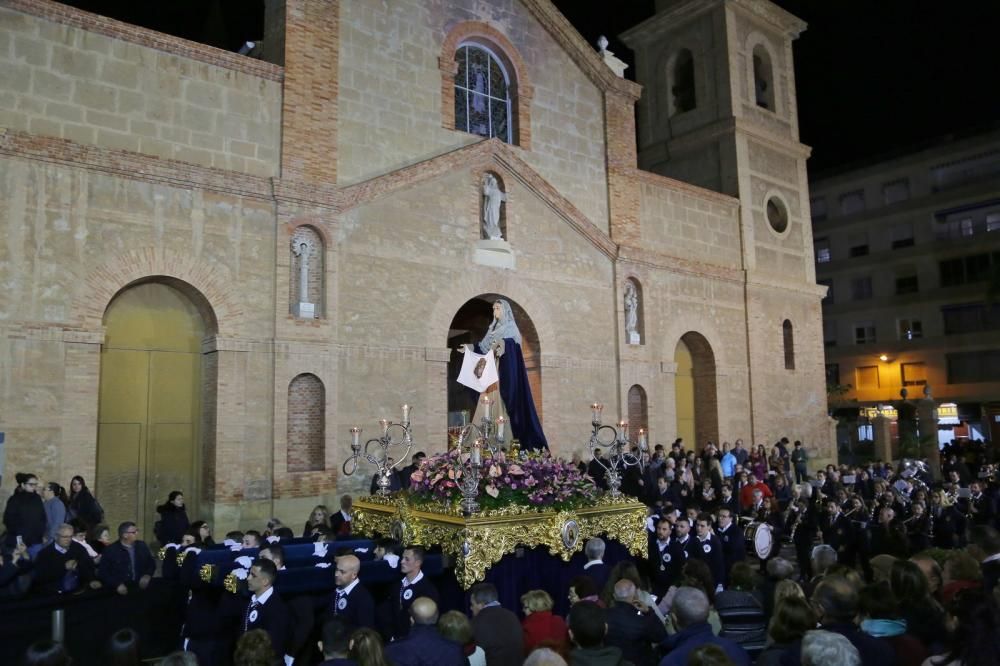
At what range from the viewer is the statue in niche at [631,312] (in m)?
23.0

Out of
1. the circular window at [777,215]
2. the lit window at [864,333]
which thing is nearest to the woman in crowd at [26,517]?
the circular window at [777,215]

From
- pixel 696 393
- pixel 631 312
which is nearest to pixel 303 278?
pixel 631 312

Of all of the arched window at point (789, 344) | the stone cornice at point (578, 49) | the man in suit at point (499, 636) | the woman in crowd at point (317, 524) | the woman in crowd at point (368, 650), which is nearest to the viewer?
the woman in crowd at point (368, 650)

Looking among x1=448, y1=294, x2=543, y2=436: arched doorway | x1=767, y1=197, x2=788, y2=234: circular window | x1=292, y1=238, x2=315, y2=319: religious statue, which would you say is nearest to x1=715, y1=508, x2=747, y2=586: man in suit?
x1=448, y1=294, x2=543, y2=436: arched doorway

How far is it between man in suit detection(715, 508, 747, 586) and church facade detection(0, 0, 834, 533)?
26.1 feet

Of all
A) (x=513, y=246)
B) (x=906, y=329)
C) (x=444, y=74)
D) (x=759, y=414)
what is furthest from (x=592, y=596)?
(x=906, y=329)

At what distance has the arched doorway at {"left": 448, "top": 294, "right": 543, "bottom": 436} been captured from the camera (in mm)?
20594

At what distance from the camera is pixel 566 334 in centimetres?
2134

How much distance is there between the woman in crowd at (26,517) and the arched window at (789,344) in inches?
884

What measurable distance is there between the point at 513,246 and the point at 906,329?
2928 cm

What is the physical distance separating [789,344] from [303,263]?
17.7 metres

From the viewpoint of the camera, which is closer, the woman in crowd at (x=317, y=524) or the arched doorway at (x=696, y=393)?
the woman in crowd at (x=317, y=524)

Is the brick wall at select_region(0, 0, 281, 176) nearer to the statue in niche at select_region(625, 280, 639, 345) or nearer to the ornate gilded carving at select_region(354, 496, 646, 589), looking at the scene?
the ornate gilded carving at select_region(354, 496, 646, 589)

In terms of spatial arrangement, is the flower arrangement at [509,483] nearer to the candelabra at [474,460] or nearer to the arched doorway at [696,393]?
the candelabra at [474,460]
